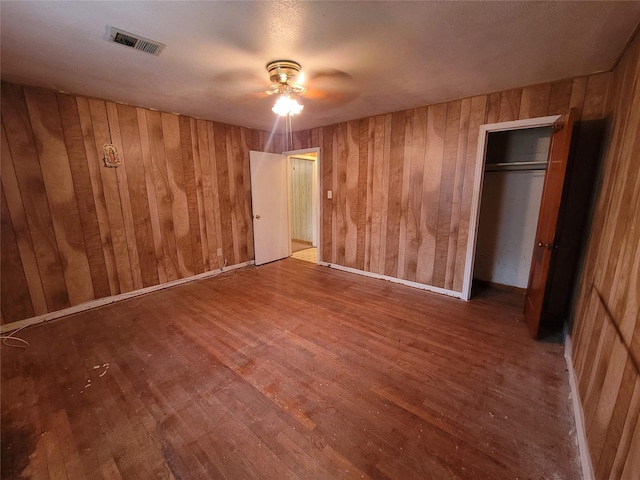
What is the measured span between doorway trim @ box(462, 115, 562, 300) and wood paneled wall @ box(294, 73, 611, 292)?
55mm

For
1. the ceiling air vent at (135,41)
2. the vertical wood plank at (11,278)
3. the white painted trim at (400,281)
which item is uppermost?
the ceiling air vent at (135,41)

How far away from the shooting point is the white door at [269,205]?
15.0ft

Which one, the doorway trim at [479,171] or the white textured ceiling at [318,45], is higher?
the white textured ceiling at [318,45]

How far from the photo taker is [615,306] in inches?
53.9

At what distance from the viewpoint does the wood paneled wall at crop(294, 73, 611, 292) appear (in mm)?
2689

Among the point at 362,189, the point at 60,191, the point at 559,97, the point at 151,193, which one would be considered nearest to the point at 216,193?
the point at 151,193

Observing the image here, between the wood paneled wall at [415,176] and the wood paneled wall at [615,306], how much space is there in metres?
0.66

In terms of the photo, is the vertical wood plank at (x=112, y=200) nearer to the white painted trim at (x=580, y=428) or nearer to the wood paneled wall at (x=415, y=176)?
the wood paneled wall at (x=415, y=176)

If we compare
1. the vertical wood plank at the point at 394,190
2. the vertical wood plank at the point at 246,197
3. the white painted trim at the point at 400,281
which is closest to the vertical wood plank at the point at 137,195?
the vertical wood plank at the point at 246,197

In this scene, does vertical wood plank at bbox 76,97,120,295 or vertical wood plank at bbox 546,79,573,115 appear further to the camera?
vertical wood plank at bbox 76,97,120,295

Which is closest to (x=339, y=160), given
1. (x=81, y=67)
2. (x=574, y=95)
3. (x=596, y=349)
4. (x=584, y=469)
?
(x=574, y=95)

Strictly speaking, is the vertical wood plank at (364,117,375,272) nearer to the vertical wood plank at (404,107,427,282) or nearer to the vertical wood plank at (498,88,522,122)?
the vertical wood plank at (404,107,427,282)

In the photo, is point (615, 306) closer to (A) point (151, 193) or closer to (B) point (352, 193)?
(B) point (352, 193)

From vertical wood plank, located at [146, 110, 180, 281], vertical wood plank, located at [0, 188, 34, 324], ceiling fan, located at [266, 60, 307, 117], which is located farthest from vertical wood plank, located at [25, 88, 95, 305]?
ceiling fan, located at [266, 60, 307, 117]
